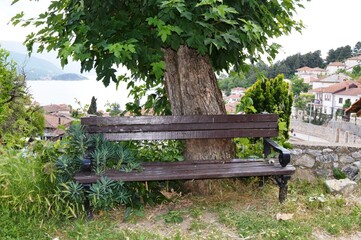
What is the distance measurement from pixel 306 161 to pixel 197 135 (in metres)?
1.92

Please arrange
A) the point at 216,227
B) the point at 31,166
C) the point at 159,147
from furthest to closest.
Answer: the point at 159,147 → the point at 31,166 → the point at 216,227

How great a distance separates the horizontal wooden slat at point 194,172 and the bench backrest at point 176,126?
0.35m

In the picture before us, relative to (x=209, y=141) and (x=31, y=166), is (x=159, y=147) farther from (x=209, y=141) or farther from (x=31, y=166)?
(x=31, y=166)

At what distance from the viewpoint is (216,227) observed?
3.20 m

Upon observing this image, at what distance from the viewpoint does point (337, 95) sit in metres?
66.3

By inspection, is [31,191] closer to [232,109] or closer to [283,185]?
[283,185]

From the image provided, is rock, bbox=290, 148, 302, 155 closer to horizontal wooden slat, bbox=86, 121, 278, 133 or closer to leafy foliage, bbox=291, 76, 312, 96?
horizontal wooden slat, bbox=86, 121, 278, 133

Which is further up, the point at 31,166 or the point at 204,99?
the point at 204,99

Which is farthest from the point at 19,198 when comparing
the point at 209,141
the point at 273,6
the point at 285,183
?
the point at 273,6

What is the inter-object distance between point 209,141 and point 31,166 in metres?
1.87

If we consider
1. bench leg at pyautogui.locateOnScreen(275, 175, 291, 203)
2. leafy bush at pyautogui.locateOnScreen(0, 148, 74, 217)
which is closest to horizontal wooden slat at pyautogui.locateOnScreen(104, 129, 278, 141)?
bench leg at pyautogui.locateOnScreen(275, 175, 291, 203)

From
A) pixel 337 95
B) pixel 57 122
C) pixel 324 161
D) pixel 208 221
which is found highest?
pixel 337 95

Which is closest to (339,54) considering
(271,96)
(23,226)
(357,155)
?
(271,96)

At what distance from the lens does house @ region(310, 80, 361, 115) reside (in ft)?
205
